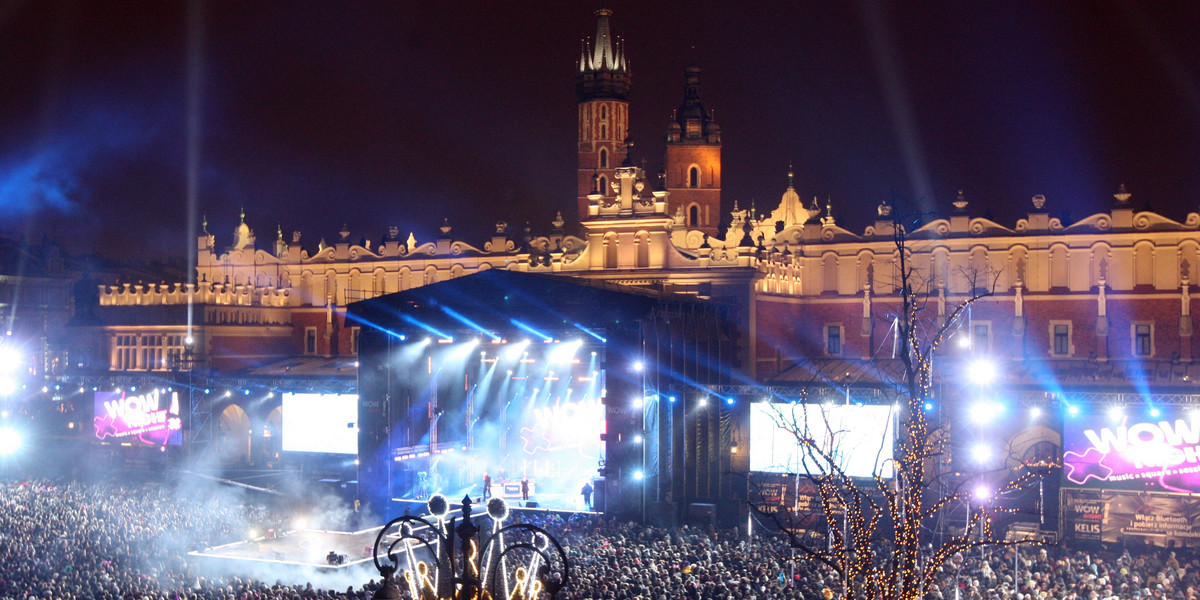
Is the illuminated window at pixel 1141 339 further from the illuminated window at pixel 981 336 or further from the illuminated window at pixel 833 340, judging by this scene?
the illuminated window at pixel 833 340

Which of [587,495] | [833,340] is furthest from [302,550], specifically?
[833,340]

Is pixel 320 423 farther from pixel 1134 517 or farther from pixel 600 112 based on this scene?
pixel 1134 517

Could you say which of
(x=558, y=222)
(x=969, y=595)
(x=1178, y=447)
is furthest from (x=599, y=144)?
(x=969, y=595)

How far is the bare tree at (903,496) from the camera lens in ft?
47.3

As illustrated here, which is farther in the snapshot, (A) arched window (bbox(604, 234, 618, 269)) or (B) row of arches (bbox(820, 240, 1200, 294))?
(A) arched window (bbox(604, 234, 618, 269))

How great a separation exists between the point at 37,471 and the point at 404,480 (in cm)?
1558

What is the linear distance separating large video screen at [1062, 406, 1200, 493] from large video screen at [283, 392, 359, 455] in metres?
23.9

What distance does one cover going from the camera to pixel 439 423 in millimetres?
39750

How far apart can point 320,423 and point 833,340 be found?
1890cm

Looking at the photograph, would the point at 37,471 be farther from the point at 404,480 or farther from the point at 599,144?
the point at 599,144

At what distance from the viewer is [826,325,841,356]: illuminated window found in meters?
43.8

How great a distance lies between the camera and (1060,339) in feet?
135

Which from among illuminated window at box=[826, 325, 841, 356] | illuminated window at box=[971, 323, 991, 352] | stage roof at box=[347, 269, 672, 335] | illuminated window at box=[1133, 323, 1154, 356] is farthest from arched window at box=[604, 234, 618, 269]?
illuminated window at box=[1133, 323, 1154, 356]

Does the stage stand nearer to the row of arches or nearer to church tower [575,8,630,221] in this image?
the row of arches
